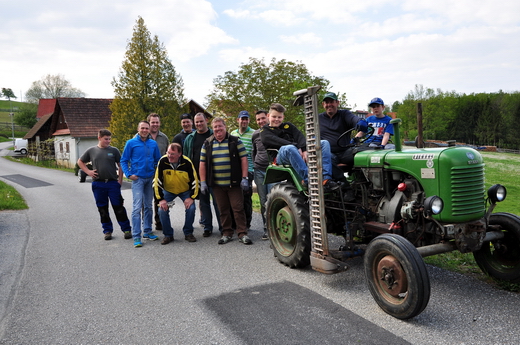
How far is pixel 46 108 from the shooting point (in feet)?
191

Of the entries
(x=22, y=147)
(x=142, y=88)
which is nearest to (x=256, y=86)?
(x=142, y=88)

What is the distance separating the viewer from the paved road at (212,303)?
3156 millimetres

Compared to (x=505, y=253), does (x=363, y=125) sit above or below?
above

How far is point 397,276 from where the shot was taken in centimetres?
336

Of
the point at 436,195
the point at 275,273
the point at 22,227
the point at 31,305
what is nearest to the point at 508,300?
the point at 436,195

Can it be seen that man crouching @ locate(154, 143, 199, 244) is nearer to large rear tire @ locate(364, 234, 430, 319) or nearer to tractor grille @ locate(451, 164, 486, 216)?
large rear tire @ locate(364, 234, 430, 319)

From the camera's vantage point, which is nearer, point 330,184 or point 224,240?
point 330,184

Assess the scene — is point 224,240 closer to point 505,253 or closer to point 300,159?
point 300,159

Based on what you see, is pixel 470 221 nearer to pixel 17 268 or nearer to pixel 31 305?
pixel 31 305

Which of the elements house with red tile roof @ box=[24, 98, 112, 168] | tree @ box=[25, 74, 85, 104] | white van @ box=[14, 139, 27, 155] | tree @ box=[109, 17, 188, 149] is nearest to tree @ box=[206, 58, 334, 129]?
tree @ box=[109, 17, 188, 149]

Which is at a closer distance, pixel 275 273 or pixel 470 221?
pixel 470 221

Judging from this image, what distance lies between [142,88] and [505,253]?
60.9 feet

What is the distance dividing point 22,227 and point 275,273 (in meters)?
5.88

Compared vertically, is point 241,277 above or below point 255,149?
below
